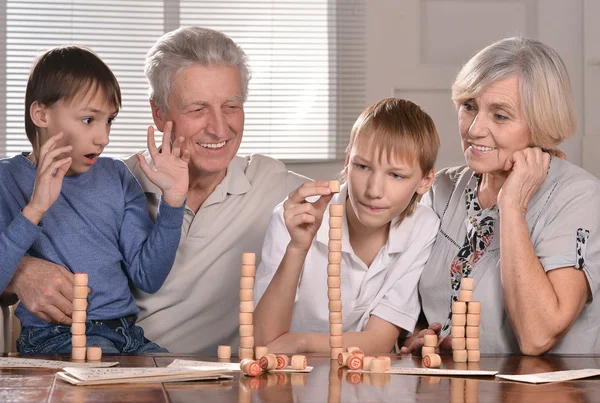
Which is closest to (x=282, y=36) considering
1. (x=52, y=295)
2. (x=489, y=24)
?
(x=489, y=24)

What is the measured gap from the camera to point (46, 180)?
1.92 m

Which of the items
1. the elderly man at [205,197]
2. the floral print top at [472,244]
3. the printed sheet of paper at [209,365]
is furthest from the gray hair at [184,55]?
the printed sheet of paper at [209,365]

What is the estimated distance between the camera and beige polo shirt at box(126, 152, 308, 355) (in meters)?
2.32

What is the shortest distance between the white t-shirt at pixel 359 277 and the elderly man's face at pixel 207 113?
287mm

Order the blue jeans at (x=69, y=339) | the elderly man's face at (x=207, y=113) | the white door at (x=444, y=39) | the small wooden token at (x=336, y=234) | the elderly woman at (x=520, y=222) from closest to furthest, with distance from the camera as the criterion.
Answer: the small wooden token at (x=336, y=234)
the elderly woman at (x=520, y=222)
the blue jeans at (x=69, y=339)
the elderly man's face at (x=207, y=113)
the white door at (x=444, y=39)

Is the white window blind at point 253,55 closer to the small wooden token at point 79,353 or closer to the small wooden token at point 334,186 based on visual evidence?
the small wooden token at point 334,186

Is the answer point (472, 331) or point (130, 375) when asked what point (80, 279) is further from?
point (472, 331)

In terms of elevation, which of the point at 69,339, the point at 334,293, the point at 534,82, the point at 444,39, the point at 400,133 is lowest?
the point at 69,339

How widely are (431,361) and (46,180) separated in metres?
0.95

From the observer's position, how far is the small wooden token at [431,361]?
5.33 feet

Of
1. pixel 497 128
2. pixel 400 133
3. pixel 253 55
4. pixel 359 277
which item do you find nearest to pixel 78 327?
pixel 359 277

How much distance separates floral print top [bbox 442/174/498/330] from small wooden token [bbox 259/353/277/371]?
0.67 metres

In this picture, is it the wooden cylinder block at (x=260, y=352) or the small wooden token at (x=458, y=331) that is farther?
the small wooden token at (x=458, y=331)

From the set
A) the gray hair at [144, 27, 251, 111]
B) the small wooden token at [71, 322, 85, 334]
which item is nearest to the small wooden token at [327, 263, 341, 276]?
the small wooden token at [71, 322, 85, 334]
